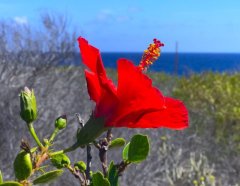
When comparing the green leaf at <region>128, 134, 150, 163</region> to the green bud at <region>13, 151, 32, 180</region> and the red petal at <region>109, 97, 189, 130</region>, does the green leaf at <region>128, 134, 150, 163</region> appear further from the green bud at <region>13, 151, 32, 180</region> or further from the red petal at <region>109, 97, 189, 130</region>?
the green bud at <region>13, 151, 32, 180</region>

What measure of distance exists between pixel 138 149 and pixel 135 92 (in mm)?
101

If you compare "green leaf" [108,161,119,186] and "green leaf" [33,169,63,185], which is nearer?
"green leaf" [33,169,63,185]

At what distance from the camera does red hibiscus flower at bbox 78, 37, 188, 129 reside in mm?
731

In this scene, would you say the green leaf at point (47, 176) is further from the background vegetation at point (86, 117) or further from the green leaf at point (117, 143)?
the background vegetation at point (86, 117)

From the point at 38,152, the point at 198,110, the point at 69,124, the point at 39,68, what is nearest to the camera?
the point at 38,152

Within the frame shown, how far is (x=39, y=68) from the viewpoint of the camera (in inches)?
225

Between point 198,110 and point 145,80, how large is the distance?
6572 millimetres

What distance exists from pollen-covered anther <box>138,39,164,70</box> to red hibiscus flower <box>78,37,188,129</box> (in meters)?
0.06

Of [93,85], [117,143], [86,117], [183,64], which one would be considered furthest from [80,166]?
[183,64]

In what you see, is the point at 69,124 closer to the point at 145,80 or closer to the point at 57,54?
the point at 57,54

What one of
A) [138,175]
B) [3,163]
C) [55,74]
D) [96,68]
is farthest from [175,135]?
[96,68]

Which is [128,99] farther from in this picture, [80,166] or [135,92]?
[80,166]

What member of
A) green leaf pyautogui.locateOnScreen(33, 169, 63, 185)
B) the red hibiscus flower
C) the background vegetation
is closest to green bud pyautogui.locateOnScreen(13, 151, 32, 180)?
green leaf pyautogui.locateOnScreen(33, 169, 63, 185)

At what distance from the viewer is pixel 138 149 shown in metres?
0.81
